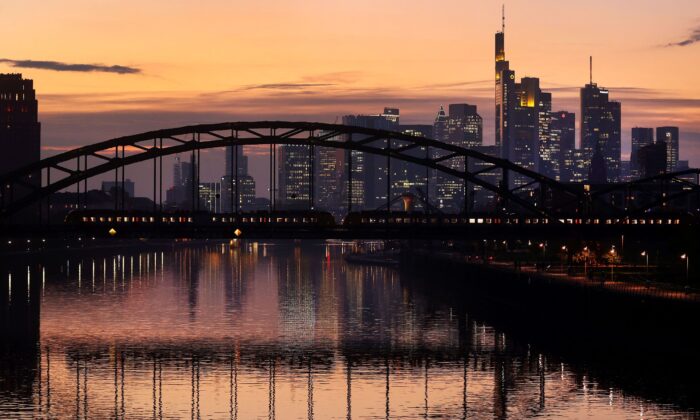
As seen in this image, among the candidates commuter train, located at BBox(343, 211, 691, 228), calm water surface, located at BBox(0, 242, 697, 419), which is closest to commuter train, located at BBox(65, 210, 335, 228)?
commuter train, located at BBox(343, 211, 691, 228)

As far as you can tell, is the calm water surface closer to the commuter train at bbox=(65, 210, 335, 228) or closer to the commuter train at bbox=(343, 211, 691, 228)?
the commuter train at bbox=(65, 210, 335, 228)

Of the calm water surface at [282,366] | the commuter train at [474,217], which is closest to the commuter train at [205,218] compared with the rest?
the commuter train at [474,217]

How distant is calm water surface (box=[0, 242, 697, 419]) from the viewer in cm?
8081

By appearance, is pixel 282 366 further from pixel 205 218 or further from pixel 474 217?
pixel 474 217

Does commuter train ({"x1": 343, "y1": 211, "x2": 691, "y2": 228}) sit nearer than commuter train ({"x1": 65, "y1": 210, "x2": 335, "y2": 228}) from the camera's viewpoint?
No

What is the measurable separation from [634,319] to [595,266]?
58124 mm

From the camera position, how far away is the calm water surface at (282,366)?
80.8 meters

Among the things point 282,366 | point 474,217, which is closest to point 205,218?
point 474,217

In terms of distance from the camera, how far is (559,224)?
138125 millimetres

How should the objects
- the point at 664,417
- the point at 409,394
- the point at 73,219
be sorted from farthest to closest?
1. the point at 73,219
2. the point at 409,394
3. the point at 664,417

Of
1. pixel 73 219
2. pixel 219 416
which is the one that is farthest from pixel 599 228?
pixel 219 416

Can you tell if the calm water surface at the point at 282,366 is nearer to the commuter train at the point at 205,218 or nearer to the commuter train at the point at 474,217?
the commuter train at the point at 205,218

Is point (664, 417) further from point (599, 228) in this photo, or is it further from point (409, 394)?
point (599, 228)

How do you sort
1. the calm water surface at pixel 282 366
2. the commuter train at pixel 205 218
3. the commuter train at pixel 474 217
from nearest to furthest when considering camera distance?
the calm water surface at pixel 282 366
the commuter train at pixel 205 218
the commuter train at pixel 474 217
